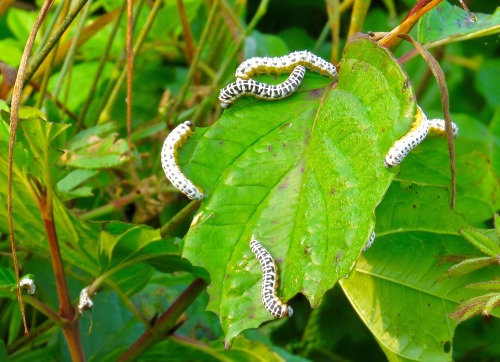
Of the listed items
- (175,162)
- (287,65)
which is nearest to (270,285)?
(175,162)

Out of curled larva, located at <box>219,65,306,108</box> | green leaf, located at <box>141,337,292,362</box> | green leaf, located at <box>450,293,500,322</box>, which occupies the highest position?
curled larva, located at <box>219,65,306,108</box>

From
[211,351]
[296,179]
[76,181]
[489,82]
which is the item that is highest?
[296,179]

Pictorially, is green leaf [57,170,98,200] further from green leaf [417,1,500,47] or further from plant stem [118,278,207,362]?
green leaf [417,1,500,47]

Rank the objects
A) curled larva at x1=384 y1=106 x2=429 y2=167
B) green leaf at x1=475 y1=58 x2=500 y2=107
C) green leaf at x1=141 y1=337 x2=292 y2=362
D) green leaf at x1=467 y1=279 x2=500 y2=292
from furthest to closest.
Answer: green leaf at x1=475 y1=58 x2=500 y2=107
green leaf at x1=141 y1=337 x2=292 y2=362
green leaf at x1=467 y1=279 x2=500 y2=292
curled larva at x1=384 y1=106 x2=429 y2=167

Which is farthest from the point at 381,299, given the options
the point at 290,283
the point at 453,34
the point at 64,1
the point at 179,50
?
the point at 179,50

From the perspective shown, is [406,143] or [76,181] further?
[76,181]

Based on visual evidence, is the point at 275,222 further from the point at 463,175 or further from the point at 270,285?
the point at 463,175

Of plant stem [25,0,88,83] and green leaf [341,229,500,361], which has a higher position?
plant stem [25,0,88,83]

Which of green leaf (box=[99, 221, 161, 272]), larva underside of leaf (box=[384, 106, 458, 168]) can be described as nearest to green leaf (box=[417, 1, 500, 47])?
larva underside of leaf (box=[384, 106, 458, 168])
